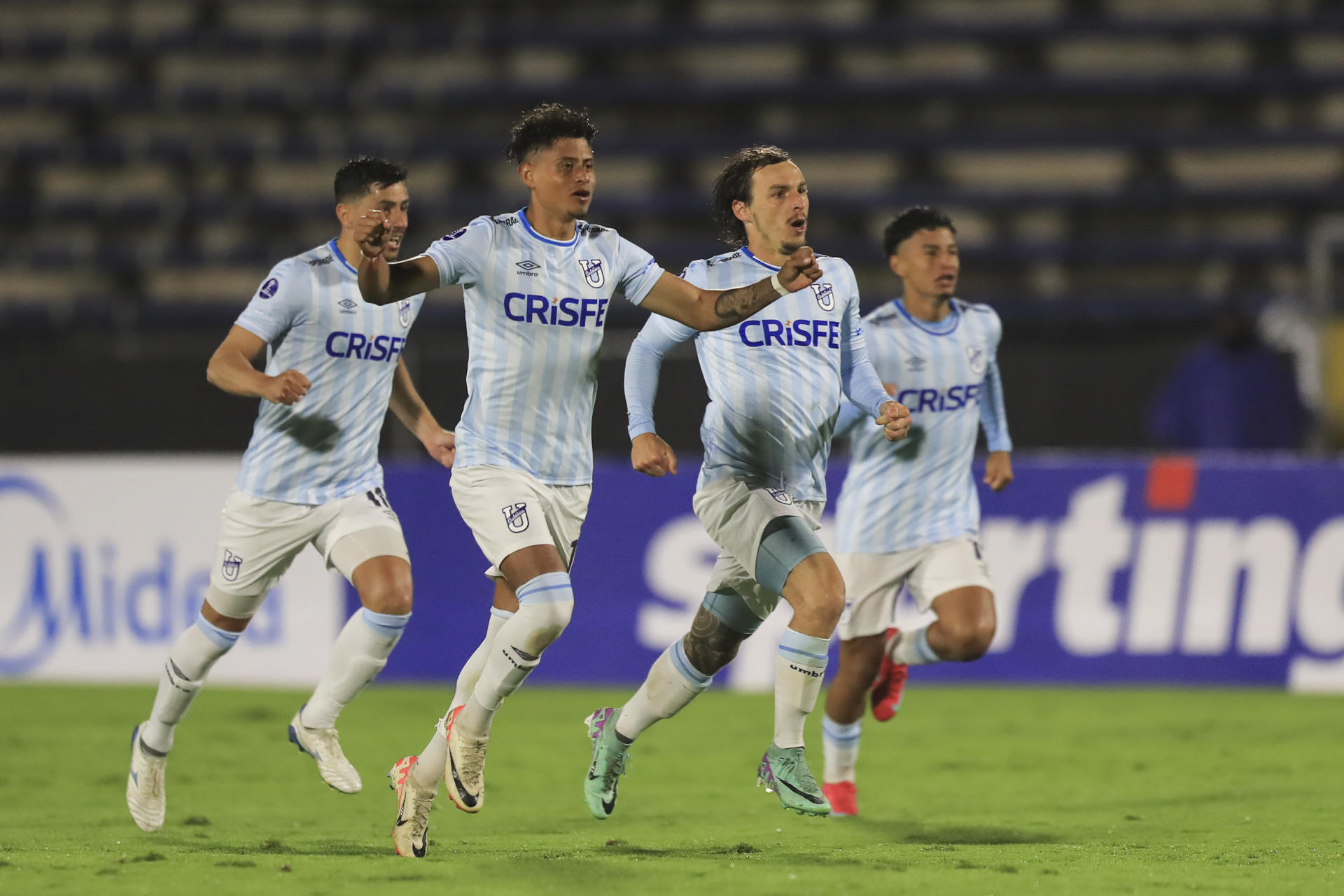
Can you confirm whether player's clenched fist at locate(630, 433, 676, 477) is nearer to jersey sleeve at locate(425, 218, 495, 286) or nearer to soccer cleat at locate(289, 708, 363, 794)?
jersey sleeve at locate(425, 218, 495, 286)

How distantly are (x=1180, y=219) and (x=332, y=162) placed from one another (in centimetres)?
809

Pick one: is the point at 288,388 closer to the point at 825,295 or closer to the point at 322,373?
the point at 322,373

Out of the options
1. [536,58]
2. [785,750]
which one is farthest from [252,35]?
[785,750]

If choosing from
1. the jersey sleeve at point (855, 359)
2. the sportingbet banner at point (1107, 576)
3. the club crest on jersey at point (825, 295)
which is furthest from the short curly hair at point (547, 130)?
the sportingbet banner at point (1107, 576)

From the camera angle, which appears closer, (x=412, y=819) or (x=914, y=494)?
(x=412, y=819)

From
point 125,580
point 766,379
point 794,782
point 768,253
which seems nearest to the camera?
point 794,782

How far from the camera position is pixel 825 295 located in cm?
597

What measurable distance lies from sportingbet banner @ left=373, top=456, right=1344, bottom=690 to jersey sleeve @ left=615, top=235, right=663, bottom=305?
501 centimetres

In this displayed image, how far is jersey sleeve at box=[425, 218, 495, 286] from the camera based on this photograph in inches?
212

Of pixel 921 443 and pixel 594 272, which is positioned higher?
pixel 594 272

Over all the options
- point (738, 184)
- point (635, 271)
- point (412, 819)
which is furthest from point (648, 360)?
point (412, 819)

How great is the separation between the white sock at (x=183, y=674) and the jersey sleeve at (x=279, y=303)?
1174 millimetres

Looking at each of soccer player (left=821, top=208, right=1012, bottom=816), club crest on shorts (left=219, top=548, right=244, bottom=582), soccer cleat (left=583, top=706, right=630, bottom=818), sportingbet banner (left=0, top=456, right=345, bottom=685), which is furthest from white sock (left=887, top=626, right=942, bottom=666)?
sportingbet banner (left=0, top=456, right=345, bottom=685)

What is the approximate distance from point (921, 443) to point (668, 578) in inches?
151
